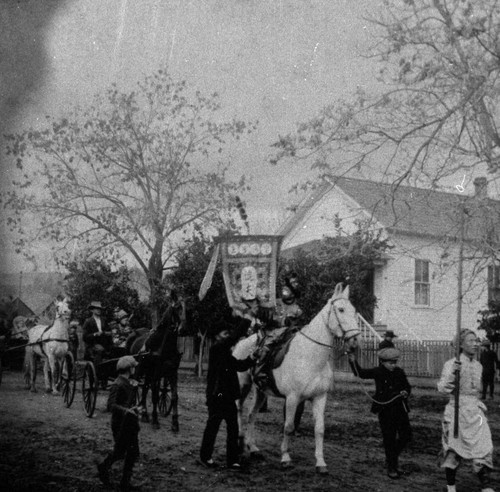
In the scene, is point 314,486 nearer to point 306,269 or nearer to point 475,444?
point 475,444

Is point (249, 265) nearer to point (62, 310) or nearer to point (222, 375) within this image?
point (222, 375)

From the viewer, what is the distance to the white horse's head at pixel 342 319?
9.42 metres

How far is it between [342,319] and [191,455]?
2.57 m

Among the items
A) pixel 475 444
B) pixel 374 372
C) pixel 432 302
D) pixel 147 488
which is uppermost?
pixel 432 302

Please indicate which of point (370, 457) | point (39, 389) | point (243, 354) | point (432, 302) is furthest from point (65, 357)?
point (432, 302)

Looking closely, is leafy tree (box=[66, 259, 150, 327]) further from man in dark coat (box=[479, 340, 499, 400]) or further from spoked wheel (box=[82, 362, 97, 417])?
spoked wheel (box=[82, 362, 97, 417])

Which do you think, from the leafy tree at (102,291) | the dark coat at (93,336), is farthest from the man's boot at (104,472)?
the leafy tree at (102,291)

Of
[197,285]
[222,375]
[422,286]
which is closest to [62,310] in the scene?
[222,375]

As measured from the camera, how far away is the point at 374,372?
979 centimetres

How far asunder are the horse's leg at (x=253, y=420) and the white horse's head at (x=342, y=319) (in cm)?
154

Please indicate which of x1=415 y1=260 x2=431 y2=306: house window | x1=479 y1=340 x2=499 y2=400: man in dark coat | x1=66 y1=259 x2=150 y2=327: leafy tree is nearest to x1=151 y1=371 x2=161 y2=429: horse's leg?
x1=479 y1=340 x2=499 y2=400: man in dark coat

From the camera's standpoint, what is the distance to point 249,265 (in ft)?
38.5

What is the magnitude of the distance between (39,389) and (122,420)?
12.0 metres

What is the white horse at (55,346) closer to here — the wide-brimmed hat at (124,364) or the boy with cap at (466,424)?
the wide-brimmed hat at (124,364)
